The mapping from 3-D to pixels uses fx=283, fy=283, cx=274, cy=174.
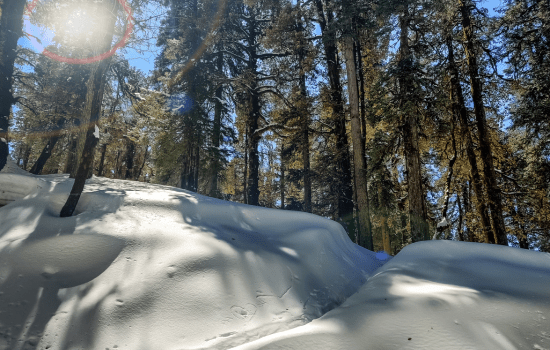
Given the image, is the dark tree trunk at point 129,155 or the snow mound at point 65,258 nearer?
the snow mound at point 65,258

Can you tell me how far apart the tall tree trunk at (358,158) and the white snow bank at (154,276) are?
5009mm

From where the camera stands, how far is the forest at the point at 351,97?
8359mm

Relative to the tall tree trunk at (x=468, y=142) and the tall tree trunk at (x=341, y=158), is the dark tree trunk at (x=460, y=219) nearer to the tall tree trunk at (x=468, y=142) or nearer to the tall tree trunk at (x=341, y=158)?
the tall tree trunk at (x=468, y=142)

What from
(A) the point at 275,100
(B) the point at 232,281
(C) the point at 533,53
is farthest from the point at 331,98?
(B) the point at 232,281

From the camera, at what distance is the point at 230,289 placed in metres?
2.70

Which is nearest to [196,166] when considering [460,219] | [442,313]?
[442,313]

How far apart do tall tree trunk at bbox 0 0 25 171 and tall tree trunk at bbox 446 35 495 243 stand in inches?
540

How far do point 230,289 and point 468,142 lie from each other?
11.2 metres

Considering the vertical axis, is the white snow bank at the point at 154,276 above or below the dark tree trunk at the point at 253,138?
below

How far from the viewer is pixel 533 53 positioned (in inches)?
389

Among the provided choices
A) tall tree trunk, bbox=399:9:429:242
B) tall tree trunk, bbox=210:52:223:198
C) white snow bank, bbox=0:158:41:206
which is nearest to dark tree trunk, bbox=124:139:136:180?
tall tree trunk, bbox=210:52:223:198

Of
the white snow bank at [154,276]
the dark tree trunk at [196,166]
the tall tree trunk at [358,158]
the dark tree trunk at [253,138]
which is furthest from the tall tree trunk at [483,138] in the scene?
the dark tree trunk at [196,166]

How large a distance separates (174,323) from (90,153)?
12.0 feet

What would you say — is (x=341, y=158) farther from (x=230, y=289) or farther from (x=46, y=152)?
(x=46, y=152)
